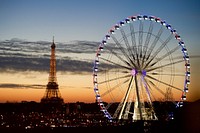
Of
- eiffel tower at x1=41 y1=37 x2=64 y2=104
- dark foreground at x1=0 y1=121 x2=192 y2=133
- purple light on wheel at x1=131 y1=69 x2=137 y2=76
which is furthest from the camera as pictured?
eiffel tower at x1=41 y1=37 x2=64 y2=104

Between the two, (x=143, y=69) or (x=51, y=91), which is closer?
(x=143, y=69)

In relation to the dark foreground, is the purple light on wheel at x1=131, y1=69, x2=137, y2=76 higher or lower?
higher

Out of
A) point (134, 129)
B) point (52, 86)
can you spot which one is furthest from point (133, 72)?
point (52, 86)

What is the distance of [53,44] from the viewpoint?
9706 cm

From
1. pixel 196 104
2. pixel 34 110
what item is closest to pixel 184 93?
pixel 196 104

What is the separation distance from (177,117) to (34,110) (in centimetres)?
9487

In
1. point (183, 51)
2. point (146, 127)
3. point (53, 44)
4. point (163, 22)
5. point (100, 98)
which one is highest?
point (53, 44)

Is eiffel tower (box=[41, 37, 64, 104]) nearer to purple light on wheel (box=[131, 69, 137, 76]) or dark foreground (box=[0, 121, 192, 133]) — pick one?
dark foreground (box=[0, 121, 192, 133])

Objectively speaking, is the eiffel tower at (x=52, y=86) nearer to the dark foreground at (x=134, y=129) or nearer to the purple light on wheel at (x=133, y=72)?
the dark foreground at (x=134, y=129)

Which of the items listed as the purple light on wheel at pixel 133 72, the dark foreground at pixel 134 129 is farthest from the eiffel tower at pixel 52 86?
the purple light on wheel at pixel 133 72

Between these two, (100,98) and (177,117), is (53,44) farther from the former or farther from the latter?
(177,117)

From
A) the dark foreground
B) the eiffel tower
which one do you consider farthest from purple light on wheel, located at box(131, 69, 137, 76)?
the eiffel tower

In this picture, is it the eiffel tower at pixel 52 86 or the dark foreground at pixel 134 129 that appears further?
the eiffel tower at pixel 52 86

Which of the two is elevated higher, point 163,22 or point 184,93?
point 163,22
